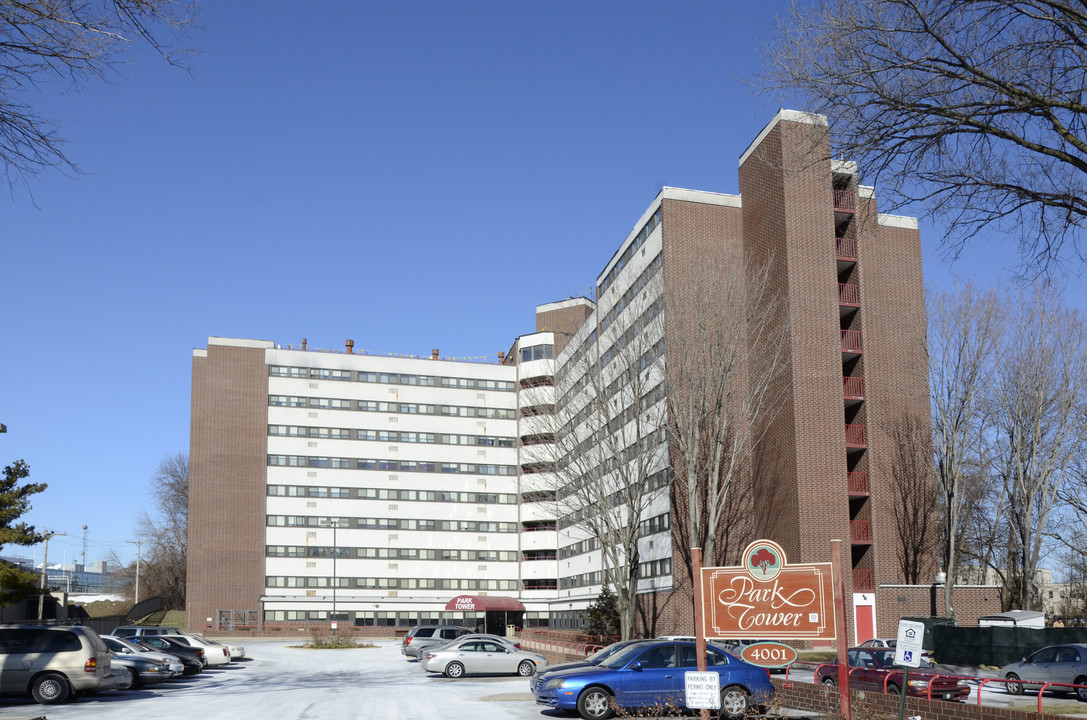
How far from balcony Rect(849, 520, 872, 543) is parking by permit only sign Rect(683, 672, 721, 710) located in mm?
34126

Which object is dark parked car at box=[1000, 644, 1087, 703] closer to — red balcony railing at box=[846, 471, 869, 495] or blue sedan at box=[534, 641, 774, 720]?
blue sedan at box=[534, 641, 774, 720]

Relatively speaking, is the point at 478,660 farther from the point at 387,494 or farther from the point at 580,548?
the point at 387,494

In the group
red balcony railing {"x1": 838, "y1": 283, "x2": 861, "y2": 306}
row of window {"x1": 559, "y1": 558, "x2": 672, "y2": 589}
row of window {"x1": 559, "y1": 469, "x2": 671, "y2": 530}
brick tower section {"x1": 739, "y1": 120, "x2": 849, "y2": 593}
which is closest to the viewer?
brick tower section {"x1": 739, "y1": 120, "x2": 849, "y2": 593}

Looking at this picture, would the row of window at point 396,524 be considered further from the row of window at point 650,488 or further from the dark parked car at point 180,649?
the dark parked car at point 180,649

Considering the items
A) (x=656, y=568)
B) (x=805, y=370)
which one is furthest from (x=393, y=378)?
(x=805, y=370)

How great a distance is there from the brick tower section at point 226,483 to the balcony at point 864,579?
1860 inches

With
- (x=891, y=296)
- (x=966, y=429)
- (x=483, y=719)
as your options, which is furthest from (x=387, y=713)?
(x=891, y=296)

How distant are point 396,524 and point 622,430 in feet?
138

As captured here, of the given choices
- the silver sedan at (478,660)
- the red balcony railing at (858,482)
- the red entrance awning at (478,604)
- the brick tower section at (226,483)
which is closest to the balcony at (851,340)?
the red balcony railing at (858,482)

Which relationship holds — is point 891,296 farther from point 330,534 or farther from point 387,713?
point 330,534

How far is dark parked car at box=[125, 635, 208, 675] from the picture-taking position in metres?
34.9

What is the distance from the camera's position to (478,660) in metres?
32.6

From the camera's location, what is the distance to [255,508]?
7694cm

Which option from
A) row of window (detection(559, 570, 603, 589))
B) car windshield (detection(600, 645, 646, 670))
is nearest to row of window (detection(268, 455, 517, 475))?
row of window (detection(559, 570, 603, 589))
